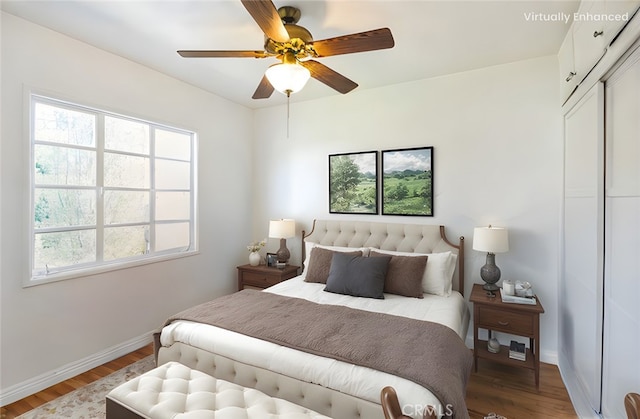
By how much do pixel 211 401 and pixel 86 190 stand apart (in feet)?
7.34

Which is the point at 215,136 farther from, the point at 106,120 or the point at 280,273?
the point at 280,273

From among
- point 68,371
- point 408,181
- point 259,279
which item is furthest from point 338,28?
point 68,371

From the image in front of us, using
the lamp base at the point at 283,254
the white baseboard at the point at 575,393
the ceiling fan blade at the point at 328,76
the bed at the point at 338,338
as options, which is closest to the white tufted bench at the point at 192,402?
the bed at the point at 338,338

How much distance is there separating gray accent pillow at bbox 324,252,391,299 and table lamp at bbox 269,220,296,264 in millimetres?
1015

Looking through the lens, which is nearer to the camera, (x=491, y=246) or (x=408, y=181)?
(x=491, y=246)

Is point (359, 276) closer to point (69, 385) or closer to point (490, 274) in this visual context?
point (490, 274)

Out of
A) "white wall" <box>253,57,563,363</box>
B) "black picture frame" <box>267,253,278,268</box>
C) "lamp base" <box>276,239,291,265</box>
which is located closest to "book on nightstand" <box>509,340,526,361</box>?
"white wall" <box>253,57,563,363</box>

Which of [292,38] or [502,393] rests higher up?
[292,38]

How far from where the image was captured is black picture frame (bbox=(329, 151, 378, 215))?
11.3 feet

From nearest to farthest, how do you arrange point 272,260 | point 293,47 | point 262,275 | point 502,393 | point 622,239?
point 622,239 < point 293,47 < point 502,393 < point 262,275 < point 272,260

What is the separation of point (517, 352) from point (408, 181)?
182cm

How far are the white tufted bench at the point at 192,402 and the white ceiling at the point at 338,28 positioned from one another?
91.9 inches

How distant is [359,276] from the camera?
2.60 meters

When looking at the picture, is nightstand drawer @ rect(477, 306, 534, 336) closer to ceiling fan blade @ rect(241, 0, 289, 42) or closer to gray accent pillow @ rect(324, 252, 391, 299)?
gray accent pillow @ rect(324, 252, 391, 299)
